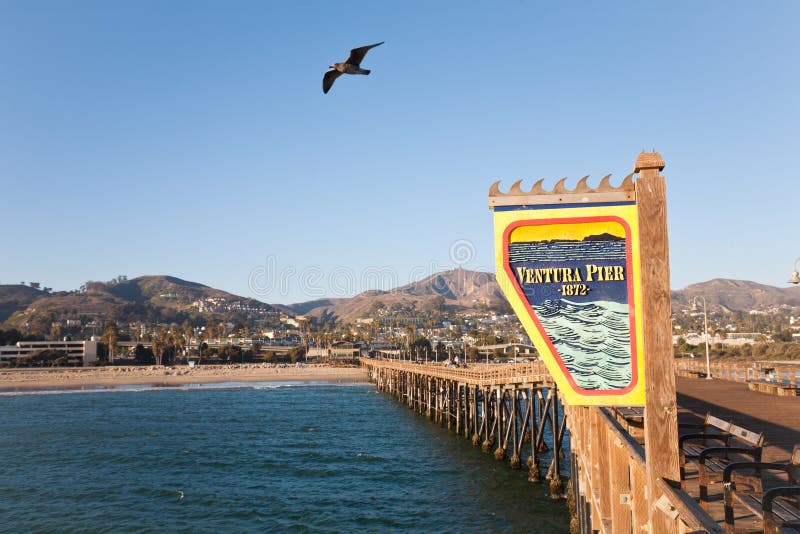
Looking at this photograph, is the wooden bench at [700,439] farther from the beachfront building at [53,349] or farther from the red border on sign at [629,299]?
the beachfront building at [53,349]

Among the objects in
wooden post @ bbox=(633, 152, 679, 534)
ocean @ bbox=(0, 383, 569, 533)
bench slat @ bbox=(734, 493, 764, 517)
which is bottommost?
ocean @ bbox=(0, 383, 569, 533)

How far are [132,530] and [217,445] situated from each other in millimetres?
19298

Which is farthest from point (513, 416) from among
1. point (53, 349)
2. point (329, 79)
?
point (53, 349)

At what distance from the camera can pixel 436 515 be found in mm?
22016

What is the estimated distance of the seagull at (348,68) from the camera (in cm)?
1035

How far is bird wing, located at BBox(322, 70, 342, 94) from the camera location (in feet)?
35.8

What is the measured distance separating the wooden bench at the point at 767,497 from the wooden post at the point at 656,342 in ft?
2.39

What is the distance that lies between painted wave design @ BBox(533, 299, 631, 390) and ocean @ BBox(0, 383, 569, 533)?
53.6 feet

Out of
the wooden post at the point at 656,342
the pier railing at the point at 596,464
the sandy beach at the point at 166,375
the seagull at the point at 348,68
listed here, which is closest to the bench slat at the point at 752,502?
the pier railing at the point at 596,464

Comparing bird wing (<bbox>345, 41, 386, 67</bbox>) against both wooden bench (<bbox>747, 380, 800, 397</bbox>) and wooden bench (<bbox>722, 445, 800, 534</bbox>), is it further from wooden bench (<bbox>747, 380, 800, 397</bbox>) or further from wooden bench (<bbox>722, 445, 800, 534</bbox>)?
wooden bench (<bbox>747, 380, 800, 397</bbox>)

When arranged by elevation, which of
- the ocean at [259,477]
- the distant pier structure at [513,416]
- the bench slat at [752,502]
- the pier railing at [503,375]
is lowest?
the ocean at [259,477]

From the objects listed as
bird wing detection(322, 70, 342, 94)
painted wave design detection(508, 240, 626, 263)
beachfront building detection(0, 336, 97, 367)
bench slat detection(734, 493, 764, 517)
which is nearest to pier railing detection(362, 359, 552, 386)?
bird wing detection(322, 70, 342, 94)

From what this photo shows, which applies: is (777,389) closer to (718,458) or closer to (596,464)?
(596,464)

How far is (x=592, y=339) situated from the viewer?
547 cm
